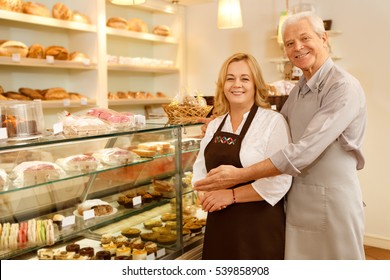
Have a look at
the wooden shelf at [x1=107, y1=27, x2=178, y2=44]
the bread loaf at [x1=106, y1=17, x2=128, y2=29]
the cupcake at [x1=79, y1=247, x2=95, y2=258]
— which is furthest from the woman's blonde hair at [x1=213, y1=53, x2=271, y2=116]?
the bread loaf at [x1=106, y1=17, x2=128, y2=29]

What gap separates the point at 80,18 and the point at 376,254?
147 inches

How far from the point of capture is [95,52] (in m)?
4.11

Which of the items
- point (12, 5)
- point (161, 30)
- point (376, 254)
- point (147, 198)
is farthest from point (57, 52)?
point (376, 254)

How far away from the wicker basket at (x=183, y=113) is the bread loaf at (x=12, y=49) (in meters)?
1.93

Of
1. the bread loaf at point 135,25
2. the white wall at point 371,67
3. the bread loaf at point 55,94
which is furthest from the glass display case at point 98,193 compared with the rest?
the bread loaf at point 135,25

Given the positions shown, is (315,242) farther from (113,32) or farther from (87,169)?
(113,32)

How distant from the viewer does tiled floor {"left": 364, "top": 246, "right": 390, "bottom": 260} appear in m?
3.67

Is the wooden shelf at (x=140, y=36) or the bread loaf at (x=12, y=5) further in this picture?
the wooden shelf at (x=140, y=36)

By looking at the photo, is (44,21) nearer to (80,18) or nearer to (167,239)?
(80,18)

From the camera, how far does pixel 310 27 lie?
5.41 ft

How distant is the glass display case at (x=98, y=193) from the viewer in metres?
1.73

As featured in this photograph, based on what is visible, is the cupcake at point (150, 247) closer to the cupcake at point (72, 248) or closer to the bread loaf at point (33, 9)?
the cupcake at point (72, 248)

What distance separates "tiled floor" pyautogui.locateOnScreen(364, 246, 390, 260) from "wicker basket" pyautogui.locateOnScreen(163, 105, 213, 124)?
8.13 feet

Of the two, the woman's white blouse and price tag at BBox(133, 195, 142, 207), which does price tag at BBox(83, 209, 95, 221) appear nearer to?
price tag at BBox(133, 195, 142, 207)
